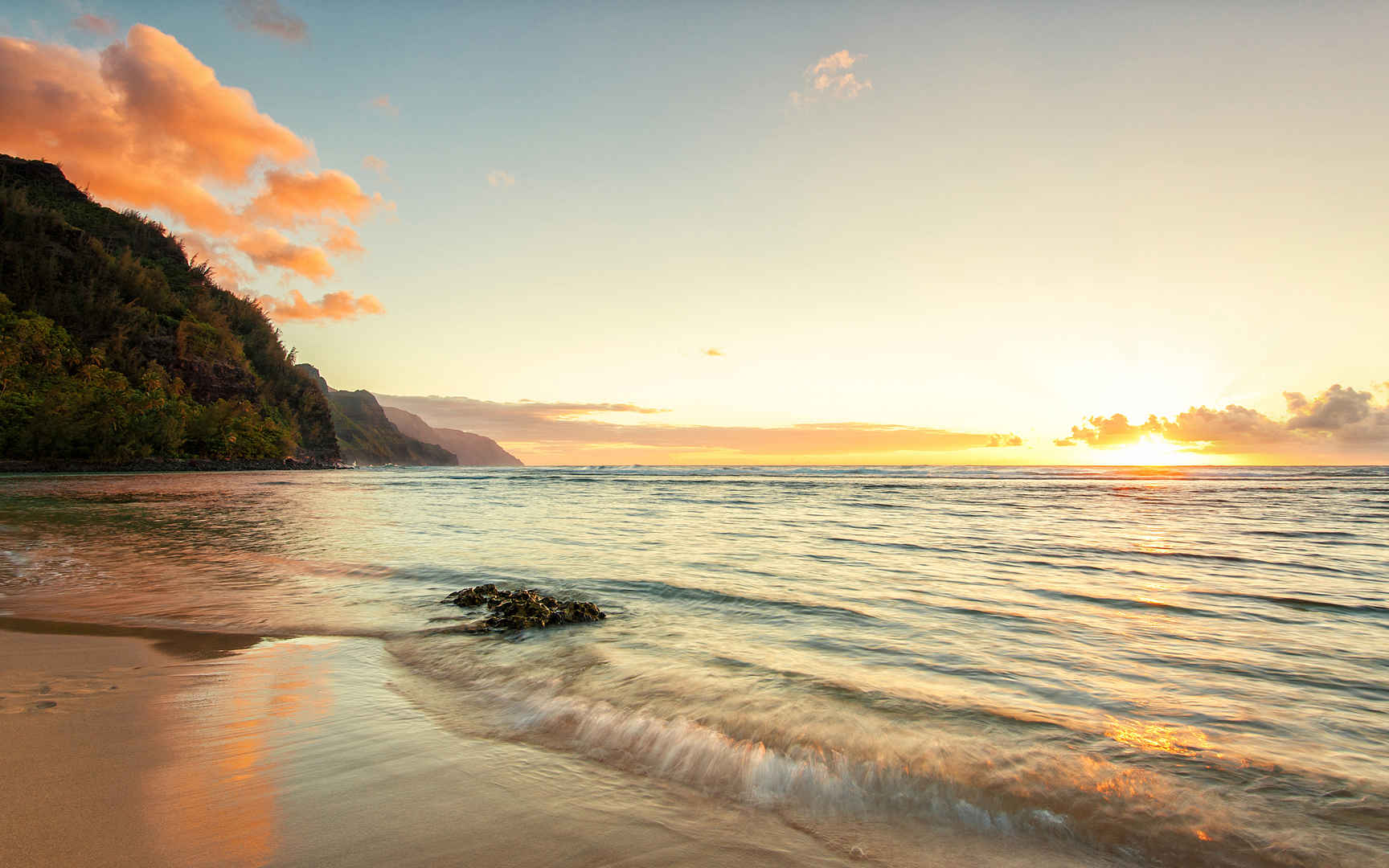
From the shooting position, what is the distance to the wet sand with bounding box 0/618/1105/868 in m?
2.83

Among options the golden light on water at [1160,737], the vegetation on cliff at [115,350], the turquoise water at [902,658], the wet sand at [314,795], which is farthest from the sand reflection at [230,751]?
the vegetation on cliff at [115,350]

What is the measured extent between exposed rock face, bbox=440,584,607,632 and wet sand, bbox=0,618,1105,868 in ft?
8.13

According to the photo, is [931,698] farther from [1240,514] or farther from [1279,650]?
[1240,514]

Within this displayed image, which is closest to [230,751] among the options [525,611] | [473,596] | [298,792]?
[298,792]

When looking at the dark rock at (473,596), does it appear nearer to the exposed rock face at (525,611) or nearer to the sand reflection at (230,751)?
the exposed rock face at (525,611)

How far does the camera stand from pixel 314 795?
134 inches

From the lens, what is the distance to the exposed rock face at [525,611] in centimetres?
779

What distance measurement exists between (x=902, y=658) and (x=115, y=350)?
10921 cm

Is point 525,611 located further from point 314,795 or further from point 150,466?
point 150,466

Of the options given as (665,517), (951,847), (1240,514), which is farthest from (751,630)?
(1240,514)

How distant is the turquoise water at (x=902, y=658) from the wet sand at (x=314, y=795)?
0.38 m

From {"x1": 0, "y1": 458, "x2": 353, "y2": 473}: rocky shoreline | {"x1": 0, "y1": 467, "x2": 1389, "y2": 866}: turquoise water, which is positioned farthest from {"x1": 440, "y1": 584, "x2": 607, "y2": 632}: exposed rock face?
{"x1": 0, "y1": 458, "x2": 353, "y2": 473}: rocky shoreline

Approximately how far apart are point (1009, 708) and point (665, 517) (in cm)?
1975

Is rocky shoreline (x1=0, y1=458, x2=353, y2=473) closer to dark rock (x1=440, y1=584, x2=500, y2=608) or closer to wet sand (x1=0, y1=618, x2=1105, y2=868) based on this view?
dark rock (x1=440, y1=584, x2=500, y2=608)
